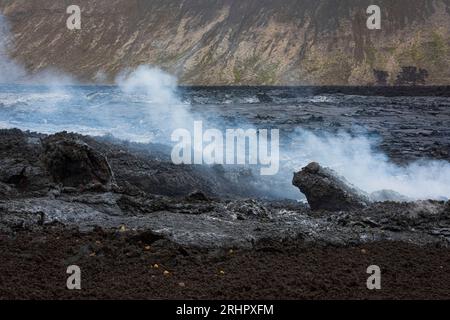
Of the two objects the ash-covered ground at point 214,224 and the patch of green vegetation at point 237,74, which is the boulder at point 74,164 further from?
the patch of green vegetation at point 237,74

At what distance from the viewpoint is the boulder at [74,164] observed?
12969mm

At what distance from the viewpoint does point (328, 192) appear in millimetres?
13023

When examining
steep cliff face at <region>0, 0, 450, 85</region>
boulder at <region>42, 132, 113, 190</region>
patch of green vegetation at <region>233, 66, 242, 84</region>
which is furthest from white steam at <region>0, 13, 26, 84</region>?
boulder at <region>42, 132, 113, 190</region>

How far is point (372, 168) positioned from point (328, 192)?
677 centimetres

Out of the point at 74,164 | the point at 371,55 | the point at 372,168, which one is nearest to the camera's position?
the point at 74,164

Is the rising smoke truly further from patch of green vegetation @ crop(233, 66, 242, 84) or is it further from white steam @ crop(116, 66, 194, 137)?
patch of green vegetation @ crop(233, 66, 242, 84)

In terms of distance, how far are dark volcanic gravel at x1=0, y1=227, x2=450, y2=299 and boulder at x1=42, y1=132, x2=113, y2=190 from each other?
3.65 m

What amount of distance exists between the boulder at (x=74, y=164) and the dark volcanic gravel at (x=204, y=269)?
365 cm

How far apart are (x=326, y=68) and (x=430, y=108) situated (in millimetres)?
25535

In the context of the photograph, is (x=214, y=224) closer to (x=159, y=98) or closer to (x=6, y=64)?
(x=159, y=98)

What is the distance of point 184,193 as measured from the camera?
1520 centimetres

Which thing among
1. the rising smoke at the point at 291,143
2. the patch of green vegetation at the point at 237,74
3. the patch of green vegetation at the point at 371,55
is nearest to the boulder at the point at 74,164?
the rising smoke at the point at 291,143

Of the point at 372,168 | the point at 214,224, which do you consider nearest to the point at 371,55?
the point at 372,168
